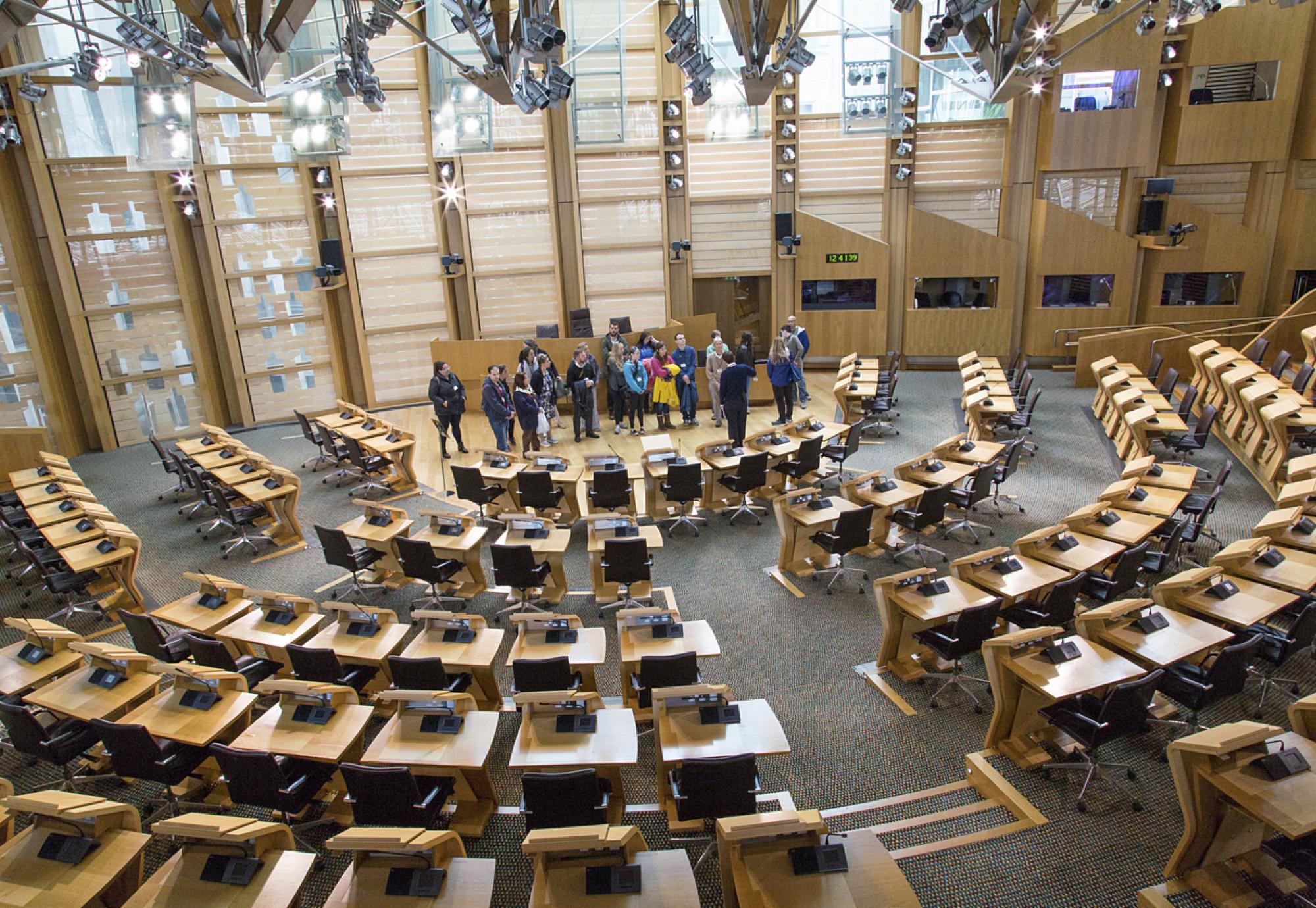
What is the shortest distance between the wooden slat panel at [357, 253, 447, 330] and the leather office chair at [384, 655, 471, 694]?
11.4 meters

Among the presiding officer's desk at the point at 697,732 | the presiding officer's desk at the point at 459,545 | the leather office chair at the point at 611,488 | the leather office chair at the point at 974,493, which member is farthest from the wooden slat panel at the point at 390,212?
the presiding officer's desk at the point at 697,732

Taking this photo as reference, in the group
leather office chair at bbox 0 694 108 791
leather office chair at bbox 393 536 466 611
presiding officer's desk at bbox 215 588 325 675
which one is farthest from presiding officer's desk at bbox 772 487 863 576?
leather office chair at bbox 0 694 108 791

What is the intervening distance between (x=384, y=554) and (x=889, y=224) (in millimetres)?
12733

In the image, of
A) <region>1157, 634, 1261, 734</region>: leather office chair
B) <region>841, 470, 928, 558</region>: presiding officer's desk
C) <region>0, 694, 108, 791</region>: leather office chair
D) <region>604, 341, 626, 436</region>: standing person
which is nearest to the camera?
<region>1157, 634, 1261, 734</region>: leather office chair

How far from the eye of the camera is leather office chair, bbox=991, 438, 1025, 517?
9312mm

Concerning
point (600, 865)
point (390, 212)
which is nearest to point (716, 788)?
point (600, 865)

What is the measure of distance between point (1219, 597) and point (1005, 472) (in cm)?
334

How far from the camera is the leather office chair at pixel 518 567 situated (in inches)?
294

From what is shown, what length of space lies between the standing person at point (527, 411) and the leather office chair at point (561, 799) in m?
7.36

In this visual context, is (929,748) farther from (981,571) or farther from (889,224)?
(889,224)

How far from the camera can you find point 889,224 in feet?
55.1

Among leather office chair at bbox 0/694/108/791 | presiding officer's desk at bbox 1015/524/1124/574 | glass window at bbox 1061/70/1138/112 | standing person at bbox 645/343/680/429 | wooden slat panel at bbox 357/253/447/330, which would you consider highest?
glass window at bbox 1061/70/1138/112

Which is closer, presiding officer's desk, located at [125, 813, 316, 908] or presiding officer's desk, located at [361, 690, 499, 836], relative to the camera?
presiding officer's desk, located at [125, 813, 316, 908]

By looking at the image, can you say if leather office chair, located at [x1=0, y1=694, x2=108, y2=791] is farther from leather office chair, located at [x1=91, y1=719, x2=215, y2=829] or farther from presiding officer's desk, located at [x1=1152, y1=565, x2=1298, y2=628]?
presiding officer's desk, located at [x1=1152, y1=565, x2=1298, y2=628]
